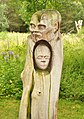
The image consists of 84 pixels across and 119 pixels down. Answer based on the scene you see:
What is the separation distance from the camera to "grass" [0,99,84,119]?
20.5ft

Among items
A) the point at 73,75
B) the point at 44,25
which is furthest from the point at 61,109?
the point at 44,25

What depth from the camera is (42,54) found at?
3422mm

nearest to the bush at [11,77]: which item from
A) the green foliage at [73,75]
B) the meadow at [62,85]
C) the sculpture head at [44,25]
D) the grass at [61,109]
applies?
the meadow at [62,85]

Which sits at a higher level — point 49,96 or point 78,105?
point 49,96

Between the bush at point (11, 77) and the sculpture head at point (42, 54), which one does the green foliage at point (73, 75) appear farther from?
the sculpture head at point (42, 54)

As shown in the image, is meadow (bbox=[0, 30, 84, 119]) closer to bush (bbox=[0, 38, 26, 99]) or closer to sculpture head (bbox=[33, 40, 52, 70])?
bush (bbox=[0, 38, 26, 99])

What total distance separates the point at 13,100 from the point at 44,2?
329 cm

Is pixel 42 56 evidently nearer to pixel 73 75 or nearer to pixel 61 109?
pixel 61 109

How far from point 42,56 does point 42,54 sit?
0.02 metres

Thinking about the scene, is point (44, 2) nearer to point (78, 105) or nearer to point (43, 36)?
point (78, 105)

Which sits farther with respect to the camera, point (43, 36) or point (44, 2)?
point (44, 2)

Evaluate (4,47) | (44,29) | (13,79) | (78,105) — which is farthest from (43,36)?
(4,47)

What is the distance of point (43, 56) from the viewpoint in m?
3.42

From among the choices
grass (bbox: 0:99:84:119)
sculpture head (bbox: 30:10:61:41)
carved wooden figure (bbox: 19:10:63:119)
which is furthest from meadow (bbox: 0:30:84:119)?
sculpture head (bbox: 30:10:61:41)
